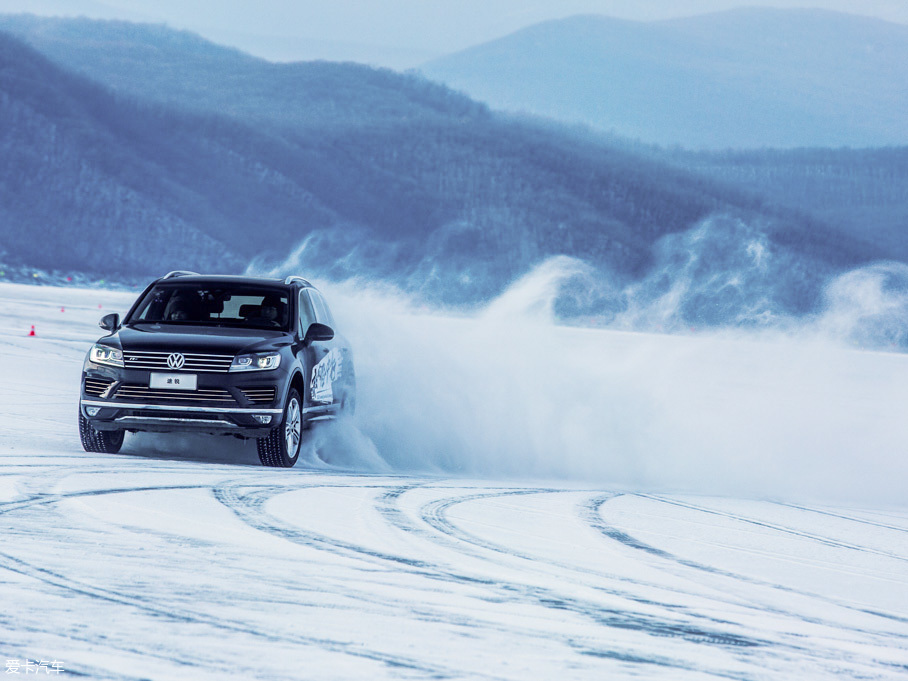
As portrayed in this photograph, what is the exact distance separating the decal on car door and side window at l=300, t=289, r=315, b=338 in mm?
345

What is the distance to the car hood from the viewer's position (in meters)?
9.57

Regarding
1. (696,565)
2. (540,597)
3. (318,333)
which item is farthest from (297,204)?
(540,597)

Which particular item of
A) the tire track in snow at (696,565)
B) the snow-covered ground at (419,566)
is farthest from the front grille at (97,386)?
the tire track in snow at (696,565)

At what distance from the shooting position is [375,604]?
5293 millimetres

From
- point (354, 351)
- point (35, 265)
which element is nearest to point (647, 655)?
point (354, 351)

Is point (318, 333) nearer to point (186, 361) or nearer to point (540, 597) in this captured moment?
point (186, 361)

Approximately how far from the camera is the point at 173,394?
374 inches

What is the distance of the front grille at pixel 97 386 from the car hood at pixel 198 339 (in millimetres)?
306

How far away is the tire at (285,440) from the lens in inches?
385

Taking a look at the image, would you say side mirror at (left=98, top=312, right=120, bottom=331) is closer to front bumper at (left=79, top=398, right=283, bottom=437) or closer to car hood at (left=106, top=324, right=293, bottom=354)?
car hood at (left=106, top=324, right=293, bottom=354)

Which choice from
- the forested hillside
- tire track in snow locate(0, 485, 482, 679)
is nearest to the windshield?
tire track in snow locate(0, 485, 482, 679)

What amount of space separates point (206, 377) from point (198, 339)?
39 cm

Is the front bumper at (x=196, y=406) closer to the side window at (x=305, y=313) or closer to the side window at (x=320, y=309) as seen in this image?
the side window at (x=305, y=313)

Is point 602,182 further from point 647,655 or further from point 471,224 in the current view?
point 647,655
